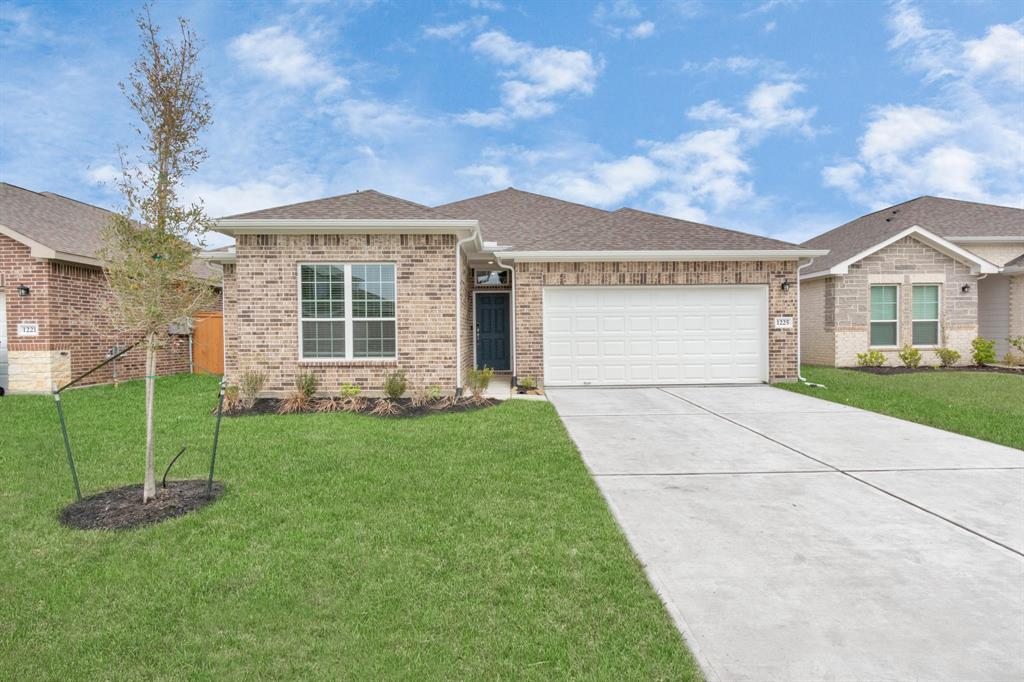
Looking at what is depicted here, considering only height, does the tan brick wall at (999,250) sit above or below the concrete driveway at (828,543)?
above

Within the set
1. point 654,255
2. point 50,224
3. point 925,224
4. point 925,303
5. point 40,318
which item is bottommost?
point 40,318

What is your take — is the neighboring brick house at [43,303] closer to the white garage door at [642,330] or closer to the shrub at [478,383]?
the shrub at [478,383]

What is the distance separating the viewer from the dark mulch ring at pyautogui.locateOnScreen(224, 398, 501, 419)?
8711mm

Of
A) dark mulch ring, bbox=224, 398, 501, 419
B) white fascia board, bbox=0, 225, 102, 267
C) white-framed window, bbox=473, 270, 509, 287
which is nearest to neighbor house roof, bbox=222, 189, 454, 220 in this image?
dark mulch ring, bbox=224, 398, 501, 419

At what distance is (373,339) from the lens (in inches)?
402

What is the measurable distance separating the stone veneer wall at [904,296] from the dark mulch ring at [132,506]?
1598 cm

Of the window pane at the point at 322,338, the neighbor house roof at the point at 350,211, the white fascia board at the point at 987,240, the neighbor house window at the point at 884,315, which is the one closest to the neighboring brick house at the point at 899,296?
the neighbor house window at the point at 884,315

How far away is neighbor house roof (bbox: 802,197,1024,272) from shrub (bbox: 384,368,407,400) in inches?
505

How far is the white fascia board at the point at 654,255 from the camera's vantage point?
37.7 feet

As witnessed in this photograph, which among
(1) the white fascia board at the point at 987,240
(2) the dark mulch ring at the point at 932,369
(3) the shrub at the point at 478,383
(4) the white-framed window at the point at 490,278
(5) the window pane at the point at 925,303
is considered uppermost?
(1) the white fascia board at the point at 987,240

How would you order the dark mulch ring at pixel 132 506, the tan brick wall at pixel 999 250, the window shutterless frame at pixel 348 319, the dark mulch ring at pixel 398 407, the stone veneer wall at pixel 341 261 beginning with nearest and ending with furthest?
1. the dark mulch ring at pixel 132 506
2. the dark mulch ring at pixel 398 407
3. the stone veneer wall at pixel 341 261
4. the window shutterless frame at pixel 348 319
5. the tan brick wall at pixel 999 250

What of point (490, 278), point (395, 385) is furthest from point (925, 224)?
point (395, 385)

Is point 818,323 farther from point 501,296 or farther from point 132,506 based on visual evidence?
point 132,506

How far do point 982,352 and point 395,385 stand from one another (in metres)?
16.2
